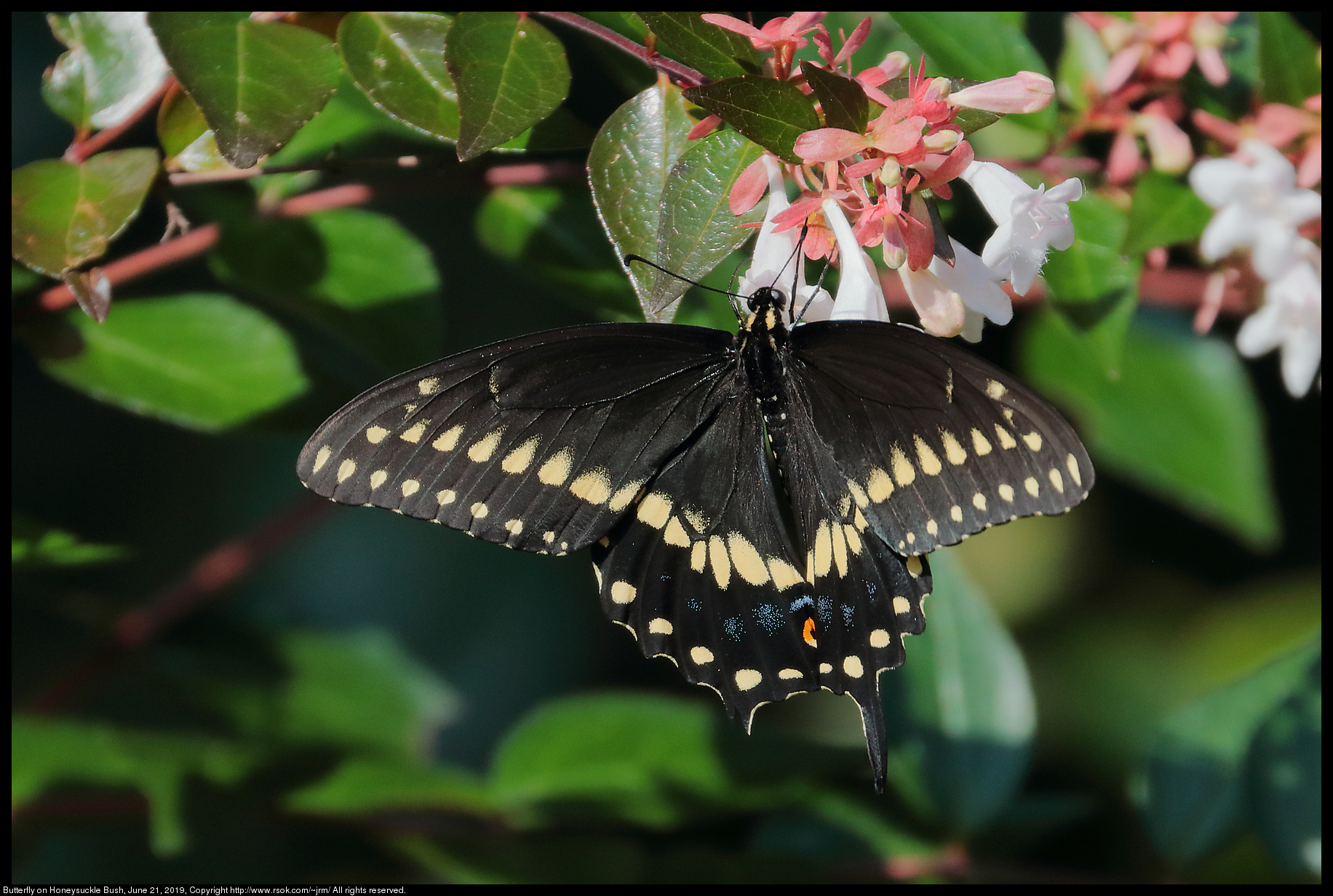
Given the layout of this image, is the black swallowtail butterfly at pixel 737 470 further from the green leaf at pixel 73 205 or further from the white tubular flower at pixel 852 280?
the green leaf at pixel 73 205

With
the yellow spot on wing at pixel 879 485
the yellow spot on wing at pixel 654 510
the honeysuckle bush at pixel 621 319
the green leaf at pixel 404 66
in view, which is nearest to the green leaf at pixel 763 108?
the honeysuckle bush at pixel 621 319

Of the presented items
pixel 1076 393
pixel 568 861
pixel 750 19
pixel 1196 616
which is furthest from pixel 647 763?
pixel 1196 616

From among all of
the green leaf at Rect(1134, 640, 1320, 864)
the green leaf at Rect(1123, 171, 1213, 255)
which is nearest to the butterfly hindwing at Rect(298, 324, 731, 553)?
the green leaf at Rect(1123, 171, 1213, 255)

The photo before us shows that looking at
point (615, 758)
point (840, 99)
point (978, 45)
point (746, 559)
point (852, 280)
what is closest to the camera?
point (840, 99)

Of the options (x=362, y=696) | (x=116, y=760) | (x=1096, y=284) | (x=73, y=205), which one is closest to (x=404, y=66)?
(x=73, y=205)

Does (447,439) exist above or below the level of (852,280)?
below

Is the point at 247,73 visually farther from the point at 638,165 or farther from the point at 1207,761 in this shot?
the point at 1207,761
